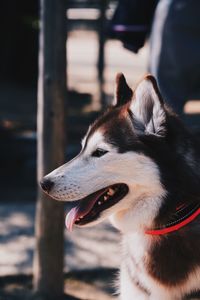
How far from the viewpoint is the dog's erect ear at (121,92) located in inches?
121

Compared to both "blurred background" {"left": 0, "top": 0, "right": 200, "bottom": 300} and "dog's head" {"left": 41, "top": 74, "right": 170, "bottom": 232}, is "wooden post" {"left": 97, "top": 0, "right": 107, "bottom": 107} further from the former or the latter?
"dog's head" {"left": 41, "top": 74, "right": 170, "bottom": 232}

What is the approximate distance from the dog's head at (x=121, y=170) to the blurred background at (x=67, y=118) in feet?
2.10

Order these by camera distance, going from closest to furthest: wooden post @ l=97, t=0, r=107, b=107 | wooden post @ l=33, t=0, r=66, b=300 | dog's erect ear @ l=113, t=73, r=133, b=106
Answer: dog's erect ear @ l=113, t=73, r=133, b=106
wooden post @ l=33, t=0, r=66, b=300
wooden post @ l=97, t=0, r=107, b=107

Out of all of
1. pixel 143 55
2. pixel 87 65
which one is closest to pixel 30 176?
pixel 87 65

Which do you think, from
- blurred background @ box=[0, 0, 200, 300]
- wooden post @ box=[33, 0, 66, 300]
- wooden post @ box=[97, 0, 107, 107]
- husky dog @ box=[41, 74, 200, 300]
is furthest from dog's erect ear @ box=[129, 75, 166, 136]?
wooden post @ box=[97, 0, 107, 107]

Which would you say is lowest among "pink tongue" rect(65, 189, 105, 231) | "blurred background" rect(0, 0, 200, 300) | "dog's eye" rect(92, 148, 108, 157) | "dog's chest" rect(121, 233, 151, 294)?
"blurred background" rect(0, 0, 200, 300)

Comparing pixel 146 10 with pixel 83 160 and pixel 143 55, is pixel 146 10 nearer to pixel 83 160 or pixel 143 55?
pixel 83 160

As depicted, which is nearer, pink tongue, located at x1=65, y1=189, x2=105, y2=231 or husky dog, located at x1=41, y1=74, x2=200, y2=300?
husky dog, located at x1=41, y1=74, x2=200, y2=300

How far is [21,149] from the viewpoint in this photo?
6980 mm

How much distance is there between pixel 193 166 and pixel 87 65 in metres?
10.5

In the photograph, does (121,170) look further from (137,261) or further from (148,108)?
(137,261)

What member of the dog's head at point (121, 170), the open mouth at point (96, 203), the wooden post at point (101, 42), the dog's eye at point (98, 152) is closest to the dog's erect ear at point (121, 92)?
the dog's head at point (121, 170)

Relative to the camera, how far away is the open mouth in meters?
2.80

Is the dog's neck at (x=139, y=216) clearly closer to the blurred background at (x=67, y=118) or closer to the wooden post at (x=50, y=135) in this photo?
the blurred background at (x=67, y=118)
